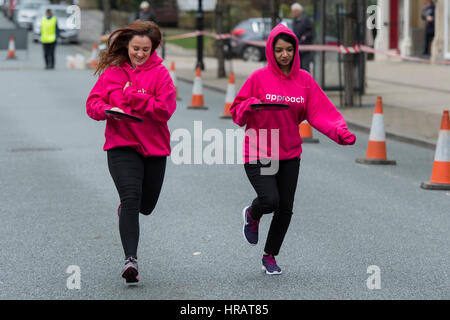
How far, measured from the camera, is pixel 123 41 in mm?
6172

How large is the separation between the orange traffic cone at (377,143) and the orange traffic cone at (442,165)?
164 cm

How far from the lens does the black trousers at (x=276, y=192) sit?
6.22m

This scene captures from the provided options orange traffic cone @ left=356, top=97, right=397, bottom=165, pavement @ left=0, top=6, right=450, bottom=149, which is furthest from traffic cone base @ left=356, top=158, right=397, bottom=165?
pavement @ left=0, top=6, right=450, bottom=149

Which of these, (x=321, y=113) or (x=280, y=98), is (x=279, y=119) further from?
(x=321, y=113)

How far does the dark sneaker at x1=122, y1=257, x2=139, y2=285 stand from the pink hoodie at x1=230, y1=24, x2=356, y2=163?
1.00 m

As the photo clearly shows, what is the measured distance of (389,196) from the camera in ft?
32.0

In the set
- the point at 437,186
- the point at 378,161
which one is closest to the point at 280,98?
the point at 437,186

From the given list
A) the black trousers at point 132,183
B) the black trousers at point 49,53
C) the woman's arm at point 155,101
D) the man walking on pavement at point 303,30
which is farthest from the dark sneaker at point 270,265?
the black trousers at point 49,53

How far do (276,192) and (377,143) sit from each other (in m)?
6.03

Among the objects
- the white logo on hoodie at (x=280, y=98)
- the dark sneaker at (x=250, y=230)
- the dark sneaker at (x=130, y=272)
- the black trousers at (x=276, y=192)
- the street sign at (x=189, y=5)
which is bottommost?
the dark sneaker at (x=130, y=272)

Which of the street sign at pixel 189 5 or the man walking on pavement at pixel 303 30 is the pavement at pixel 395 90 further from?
the street sign at pixel 189 5

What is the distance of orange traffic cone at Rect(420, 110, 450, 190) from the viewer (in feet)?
33.5

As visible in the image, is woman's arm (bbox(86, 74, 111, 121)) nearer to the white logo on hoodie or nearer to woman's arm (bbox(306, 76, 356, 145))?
the white logo on hoodie
